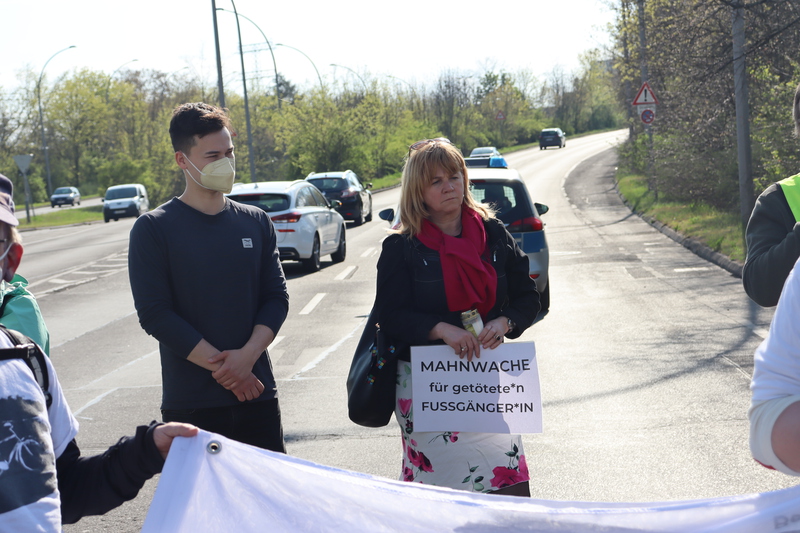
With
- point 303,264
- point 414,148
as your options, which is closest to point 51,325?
point 303,264

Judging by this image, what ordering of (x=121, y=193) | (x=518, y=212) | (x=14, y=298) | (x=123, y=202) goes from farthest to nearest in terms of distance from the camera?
(x=121, y=193) → (x=123, y=202) → (x=518, y=212) → (x=14, y=298)

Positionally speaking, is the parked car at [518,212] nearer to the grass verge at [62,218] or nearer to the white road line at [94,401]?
the white road line at [94,401]

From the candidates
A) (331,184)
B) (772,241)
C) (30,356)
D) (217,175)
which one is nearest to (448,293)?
(217,175)

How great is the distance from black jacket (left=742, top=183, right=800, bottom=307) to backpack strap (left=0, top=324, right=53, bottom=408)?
2.26 meters

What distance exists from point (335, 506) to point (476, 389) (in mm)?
1205

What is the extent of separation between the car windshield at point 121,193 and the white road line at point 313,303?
32.3 m

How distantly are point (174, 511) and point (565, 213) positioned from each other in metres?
25.8

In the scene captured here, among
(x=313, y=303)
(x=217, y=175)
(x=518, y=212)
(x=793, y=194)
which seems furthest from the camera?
(x=313, y=303)

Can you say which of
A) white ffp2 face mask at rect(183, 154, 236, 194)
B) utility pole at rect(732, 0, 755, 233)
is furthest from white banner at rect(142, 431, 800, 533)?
utility pole at rect(732, 0, 755, 233)

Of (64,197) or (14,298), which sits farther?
(64,197)

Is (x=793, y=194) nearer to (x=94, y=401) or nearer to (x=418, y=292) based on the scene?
(x=418, y=292)

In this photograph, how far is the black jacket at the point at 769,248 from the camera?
2779mm

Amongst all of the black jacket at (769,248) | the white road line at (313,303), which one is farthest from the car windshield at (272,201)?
the black jacket at (769,248)

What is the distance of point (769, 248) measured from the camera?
9.55 feet
